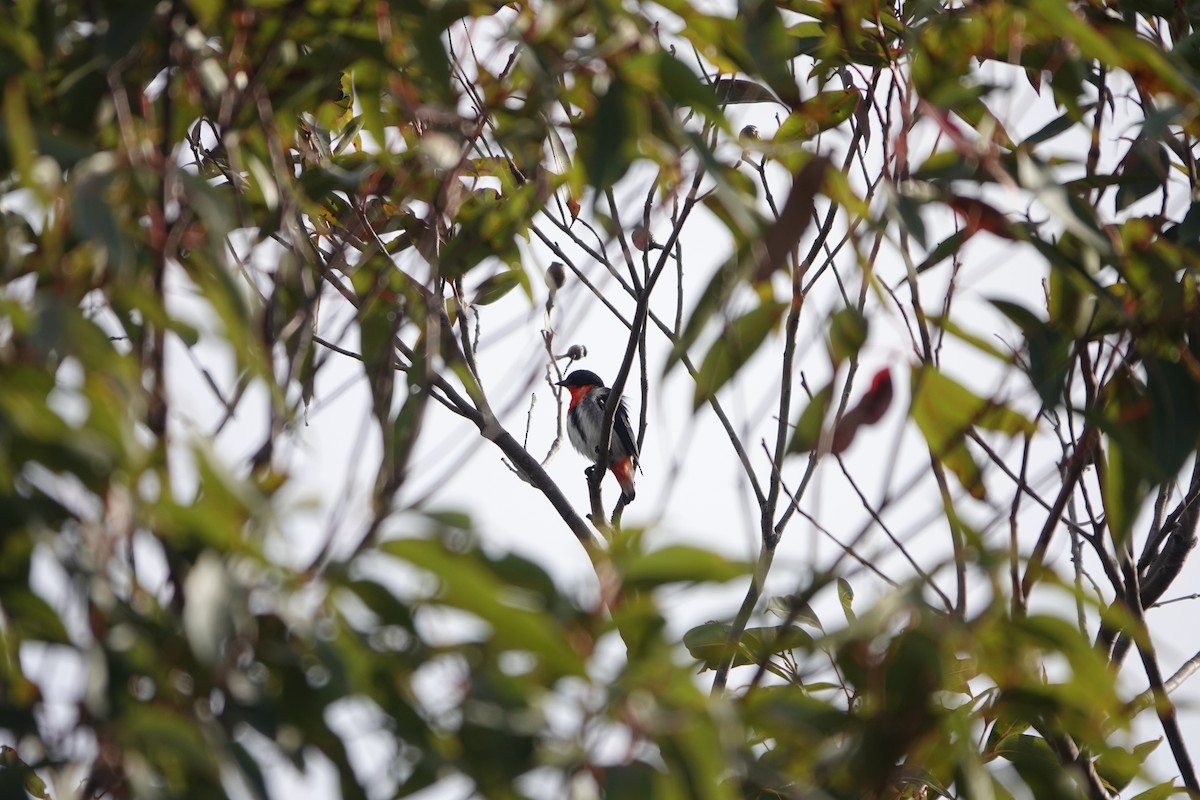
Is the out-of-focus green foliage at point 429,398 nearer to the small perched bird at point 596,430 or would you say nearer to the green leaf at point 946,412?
the green leaf at point 946,412

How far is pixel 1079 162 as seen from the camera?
1850mm

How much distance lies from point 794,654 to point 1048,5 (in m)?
1.47

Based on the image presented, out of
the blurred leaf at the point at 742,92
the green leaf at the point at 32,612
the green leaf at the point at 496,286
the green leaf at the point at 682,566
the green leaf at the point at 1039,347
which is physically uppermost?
the blurred leaf at the point at 742,92

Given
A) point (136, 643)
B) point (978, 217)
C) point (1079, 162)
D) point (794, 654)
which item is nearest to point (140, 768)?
point (136, 643)

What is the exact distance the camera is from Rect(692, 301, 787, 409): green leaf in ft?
5.14

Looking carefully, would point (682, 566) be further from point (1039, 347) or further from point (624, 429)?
point (624, 429)

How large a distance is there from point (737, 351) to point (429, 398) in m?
0.38

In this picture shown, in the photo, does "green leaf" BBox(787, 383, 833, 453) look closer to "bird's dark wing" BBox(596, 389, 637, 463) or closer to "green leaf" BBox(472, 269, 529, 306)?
"green leaf" BBox(472, 269, 529, 306)

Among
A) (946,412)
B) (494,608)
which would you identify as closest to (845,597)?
(946,412)

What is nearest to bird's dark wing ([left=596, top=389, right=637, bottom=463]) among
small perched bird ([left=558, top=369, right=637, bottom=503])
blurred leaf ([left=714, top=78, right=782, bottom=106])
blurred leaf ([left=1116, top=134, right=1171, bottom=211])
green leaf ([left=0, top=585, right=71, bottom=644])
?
small perched bird ([left=558, top=369, right=637, bottom=503])

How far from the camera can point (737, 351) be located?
5.05 ft

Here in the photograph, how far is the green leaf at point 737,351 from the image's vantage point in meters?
1.57

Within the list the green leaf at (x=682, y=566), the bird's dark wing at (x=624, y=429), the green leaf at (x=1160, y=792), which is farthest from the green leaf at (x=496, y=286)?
the bird's dark wing at (x=624, y=429)

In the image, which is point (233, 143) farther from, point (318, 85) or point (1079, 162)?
point (1079, 162)
